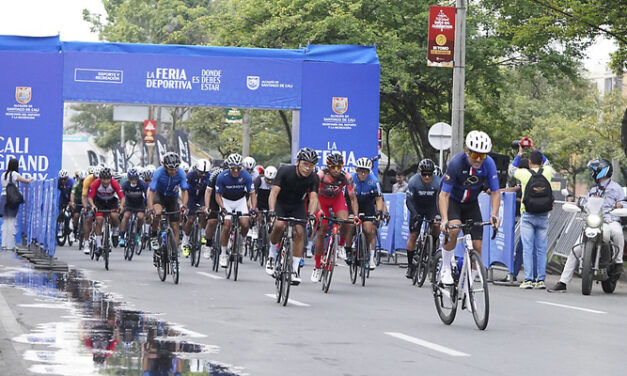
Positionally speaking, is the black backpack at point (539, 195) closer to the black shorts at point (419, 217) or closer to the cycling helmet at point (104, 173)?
the black shorts at point (419, 217)

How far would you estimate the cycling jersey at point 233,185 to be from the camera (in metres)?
18.7

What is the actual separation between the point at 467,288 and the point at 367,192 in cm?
675

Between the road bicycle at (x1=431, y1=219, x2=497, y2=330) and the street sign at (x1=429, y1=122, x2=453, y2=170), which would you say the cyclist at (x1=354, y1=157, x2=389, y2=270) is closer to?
the road bicycle at (x1=431, y1=219, x2=497, y2=330)

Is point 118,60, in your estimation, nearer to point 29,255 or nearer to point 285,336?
point 29,255

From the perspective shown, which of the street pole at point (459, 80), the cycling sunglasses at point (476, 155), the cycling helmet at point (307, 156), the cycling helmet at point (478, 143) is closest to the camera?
the cycling helmet at point (478, 143)

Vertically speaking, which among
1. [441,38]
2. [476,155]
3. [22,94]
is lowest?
[476,155]

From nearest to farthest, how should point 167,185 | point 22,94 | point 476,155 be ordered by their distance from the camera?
point 476,155
point 167,185
point 22,94

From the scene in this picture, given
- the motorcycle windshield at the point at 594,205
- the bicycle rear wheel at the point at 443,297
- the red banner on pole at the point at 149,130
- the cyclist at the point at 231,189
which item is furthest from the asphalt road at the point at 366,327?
the red banner on pole at the point at 149,130

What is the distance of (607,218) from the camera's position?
56.6 ft

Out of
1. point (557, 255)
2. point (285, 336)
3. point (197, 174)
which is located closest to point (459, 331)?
point (285, 336)

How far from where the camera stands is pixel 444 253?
39.8ft

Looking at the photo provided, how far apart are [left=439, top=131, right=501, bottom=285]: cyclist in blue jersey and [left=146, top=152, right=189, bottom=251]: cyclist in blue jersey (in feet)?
20.6

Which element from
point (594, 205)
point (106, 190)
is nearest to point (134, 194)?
point (106, 190)

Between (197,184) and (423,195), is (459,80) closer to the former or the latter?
(197,184)
